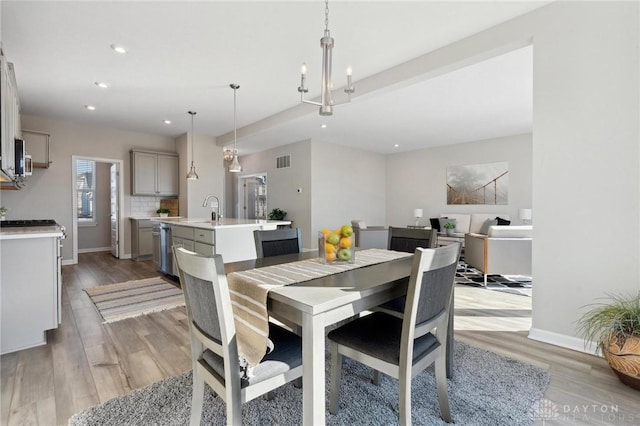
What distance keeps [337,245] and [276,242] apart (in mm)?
693

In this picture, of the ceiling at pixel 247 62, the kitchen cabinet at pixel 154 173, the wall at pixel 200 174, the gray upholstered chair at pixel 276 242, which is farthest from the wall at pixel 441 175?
the gray upholstered chair at pixel 276 242

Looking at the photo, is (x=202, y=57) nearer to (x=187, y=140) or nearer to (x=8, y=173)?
(x=8, y=173)

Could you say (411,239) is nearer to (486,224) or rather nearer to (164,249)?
(164,249)

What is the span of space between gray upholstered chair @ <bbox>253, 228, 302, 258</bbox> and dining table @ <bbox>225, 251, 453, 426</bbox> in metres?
0.86

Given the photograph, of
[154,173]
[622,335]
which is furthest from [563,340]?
[154,173]

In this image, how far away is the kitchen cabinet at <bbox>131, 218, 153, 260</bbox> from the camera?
237 inches

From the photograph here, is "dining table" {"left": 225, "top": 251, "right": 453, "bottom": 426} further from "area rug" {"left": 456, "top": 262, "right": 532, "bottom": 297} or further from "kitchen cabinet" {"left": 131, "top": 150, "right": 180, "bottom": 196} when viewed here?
"kitchen cabinet" {"left": 131, "top": 150, "right": 180, "bottom": 196}

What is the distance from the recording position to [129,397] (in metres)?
1.74

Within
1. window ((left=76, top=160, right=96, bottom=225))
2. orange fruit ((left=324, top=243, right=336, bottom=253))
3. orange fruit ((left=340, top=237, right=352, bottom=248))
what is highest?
window ((left=76, top=160, right=96, bottom=225))

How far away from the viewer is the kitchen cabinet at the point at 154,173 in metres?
6.22

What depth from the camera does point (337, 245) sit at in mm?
1810

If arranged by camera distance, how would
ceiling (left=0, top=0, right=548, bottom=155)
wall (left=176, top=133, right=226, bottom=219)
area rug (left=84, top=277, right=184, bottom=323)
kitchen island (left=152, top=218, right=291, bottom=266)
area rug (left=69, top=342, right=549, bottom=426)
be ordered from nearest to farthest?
area rug (left=69, top=342, right=549, bottom=426) < ceiling (left=0, top=0, right=548, bottom=155) < area rug (left=84, top=277, right=184, bottom=323) < kitchen island (left=152, top=218, right=291, bottom=266) < wall (left=176, top=133, right=226, bottom=219)

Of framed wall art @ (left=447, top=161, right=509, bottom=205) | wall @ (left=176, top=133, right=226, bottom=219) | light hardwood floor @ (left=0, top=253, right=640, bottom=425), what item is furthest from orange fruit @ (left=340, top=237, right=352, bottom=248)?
framed wall art @ (left=447, top=161, right=509, bottom=205)

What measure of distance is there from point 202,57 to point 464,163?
6412 mm
